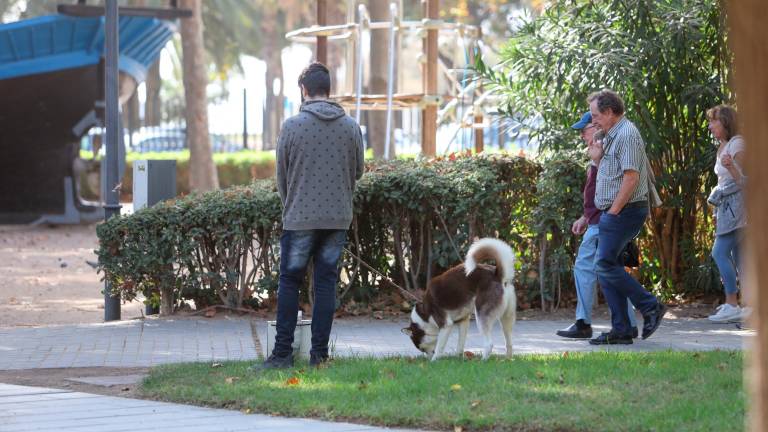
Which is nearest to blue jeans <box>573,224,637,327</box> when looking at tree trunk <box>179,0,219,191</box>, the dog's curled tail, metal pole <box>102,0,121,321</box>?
the dog's curled tail

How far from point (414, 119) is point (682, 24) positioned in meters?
36.1

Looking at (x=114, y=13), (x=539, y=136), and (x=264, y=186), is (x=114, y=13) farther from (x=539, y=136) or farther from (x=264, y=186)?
(x=539, y=136)

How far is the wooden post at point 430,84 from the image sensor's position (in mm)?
15984

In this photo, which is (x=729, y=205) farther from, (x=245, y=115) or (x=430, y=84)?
(x=245, y=115)

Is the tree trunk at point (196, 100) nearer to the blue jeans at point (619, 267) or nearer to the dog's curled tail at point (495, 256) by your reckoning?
the blue jeans at point (619, 267)

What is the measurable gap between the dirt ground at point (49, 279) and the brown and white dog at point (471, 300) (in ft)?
17.3

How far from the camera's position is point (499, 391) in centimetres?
588

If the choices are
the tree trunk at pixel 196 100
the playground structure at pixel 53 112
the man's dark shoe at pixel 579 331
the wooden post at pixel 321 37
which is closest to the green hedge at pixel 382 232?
the man's dark shoe at pixel 579 331

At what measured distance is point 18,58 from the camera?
23.2 meters

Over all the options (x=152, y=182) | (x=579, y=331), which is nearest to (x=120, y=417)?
(x=579, y=331)

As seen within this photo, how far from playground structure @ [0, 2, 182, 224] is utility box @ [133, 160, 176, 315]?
1306cm

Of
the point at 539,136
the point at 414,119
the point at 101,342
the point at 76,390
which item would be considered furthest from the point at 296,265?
the point at 414,119

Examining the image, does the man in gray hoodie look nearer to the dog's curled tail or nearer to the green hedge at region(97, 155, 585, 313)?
the dog's curled tail

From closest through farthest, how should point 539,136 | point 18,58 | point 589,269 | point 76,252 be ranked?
point 589,269, point 539,136, point 76,252, point 18,58
